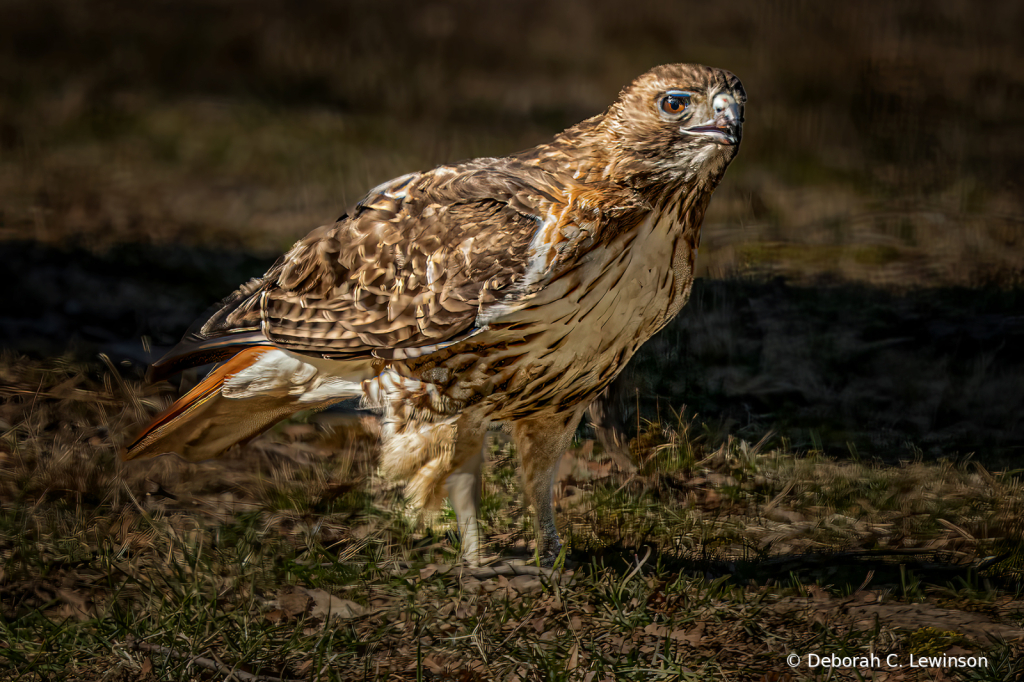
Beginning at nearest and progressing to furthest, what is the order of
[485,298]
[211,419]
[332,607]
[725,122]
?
[725,122] → [485,298] → [332,607] → [211,419]

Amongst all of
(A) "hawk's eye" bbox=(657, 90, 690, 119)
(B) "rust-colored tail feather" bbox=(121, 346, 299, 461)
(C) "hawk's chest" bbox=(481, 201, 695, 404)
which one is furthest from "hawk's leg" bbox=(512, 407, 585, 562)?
(A) "hawk's eye" bbox=(657, 90, 690, 119)

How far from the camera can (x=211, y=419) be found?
3.29 m

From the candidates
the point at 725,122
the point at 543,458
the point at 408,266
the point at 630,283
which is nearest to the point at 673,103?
the point at 725,122

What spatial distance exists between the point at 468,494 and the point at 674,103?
1507 millimetres

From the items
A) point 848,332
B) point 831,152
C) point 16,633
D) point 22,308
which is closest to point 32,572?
point 16,633

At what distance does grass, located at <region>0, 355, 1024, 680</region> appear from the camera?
2707 mm

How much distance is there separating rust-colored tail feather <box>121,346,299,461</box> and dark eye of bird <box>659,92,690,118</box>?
5.13 ft

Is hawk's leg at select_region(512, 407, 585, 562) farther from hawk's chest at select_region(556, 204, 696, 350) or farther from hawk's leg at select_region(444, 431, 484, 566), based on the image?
hawk's chest at select_region(556, 204, 696, 350)

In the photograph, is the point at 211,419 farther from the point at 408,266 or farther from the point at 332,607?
the point at 408,266

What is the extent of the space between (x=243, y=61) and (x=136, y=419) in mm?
3782

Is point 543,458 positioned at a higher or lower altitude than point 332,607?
higher

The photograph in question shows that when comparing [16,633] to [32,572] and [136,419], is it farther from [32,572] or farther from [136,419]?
[136,419]

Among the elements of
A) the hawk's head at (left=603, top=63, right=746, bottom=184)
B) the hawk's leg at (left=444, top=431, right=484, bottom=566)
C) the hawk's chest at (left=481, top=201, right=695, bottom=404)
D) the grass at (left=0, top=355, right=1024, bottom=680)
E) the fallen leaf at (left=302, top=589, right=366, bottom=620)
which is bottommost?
the fallen leaf at (left=302, top=589, right=366, bottom=620)

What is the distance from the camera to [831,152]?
5.22 m
